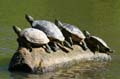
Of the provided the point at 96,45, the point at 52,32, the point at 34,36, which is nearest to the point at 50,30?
the point at 52,32

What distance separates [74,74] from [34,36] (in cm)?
139

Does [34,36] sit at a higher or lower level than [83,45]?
lower

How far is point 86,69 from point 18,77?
218 centimetres

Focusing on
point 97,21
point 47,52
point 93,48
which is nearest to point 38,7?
point 97,21

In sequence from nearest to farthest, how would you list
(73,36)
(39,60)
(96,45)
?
(39,60)
(73,36)
(96,45)

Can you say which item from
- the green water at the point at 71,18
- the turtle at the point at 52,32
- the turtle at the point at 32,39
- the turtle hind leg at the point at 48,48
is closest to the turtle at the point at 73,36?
the turtle at the point at 52,32

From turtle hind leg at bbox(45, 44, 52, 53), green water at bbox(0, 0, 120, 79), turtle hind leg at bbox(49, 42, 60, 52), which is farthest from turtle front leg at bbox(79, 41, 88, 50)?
turtle hind leg at bbox(45, 44, 52, 53)

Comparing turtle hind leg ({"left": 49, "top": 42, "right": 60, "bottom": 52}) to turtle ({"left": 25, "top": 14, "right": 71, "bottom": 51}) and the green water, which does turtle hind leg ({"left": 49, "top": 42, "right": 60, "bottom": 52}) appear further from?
the green water

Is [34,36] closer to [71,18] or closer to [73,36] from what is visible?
[73,36]

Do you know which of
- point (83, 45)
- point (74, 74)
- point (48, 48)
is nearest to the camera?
point (74, 74)

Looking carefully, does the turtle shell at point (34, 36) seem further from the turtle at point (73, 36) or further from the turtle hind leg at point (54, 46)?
the turtle at point (73, 36)

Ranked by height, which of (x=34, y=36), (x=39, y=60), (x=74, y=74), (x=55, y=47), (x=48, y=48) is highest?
(x=34, y=36)

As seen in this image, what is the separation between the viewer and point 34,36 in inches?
491

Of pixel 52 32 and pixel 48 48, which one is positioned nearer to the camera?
pixel 48 48
